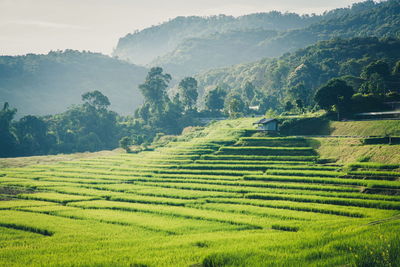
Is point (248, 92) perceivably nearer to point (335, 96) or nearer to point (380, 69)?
point (380, 69)

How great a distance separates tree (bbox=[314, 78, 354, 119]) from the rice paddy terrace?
10.1 m

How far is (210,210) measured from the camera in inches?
1256

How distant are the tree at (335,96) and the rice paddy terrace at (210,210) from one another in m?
10.1

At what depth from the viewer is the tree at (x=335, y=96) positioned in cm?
5806

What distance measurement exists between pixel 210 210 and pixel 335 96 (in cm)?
3524

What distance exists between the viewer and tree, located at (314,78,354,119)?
58062 mm

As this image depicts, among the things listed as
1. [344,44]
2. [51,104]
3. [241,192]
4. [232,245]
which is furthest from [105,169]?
[51,104]

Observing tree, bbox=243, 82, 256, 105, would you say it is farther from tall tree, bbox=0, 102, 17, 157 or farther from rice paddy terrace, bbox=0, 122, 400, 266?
tall tree, bbox=0, 102, 17, 157

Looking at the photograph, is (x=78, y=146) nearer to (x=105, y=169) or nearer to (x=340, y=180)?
(x=105, y=169)

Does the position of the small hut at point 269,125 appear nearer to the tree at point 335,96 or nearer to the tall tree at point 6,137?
the tree at point 335,96

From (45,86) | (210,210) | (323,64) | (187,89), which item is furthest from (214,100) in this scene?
(45,86)

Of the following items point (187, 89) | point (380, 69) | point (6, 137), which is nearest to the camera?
point (380, 69)

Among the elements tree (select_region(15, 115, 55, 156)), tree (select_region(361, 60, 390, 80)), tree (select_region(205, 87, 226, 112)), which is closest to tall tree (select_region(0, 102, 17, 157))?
tree (select_region(15, 115, 55, 156))

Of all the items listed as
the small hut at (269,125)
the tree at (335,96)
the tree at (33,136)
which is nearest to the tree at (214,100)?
the tree at (33,136)
